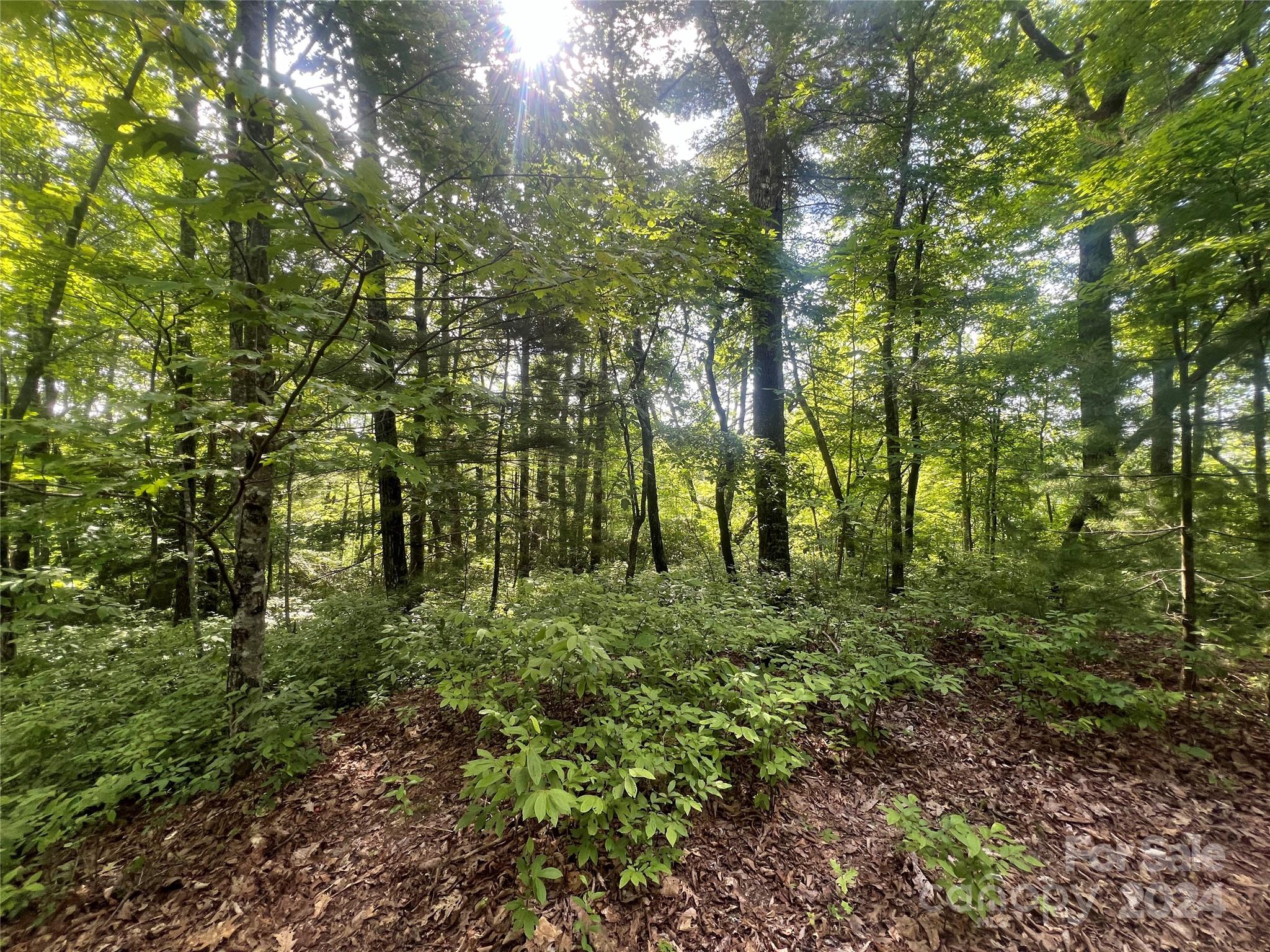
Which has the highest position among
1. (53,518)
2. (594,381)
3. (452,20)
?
(452,20)

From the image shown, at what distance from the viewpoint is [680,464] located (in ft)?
28.2

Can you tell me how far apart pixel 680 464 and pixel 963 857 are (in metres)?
6.62

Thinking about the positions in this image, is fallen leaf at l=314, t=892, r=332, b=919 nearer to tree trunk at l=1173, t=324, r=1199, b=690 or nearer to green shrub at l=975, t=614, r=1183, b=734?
green shrub at l=975, t=614, r=1183, b=734

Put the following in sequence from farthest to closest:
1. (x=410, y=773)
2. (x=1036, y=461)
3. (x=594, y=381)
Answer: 1. (x=594, y=381)
2. (x=1036, y=461)
3. (x=410, y=773)

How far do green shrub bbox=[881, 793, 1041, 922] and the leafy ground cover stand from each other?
2 centimetres

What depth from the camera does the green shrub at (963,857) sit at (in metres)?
2.48

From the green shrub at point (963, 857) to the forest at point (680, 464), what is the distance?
36 millimetres

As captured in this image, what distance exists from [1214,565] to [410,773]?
24.5 ft

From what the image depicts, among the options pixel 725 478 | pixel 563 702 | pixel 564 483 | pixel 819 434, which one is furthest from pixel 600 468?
pixel 563 702

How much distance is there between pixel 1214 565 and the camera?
4102 mm

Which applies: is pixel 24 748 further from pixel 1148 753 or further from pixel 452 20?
pixel 1148 753

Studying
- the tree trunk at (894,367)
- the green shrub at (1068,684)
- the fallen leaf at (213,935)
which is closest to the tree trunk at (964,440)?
the tree trunk at (894,367)

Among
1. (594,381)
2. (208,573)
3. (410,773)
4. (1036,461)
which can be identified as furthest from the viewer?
(208,573)

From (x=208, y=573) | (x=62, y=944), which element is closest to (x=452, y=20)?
(x=62, y=944)
